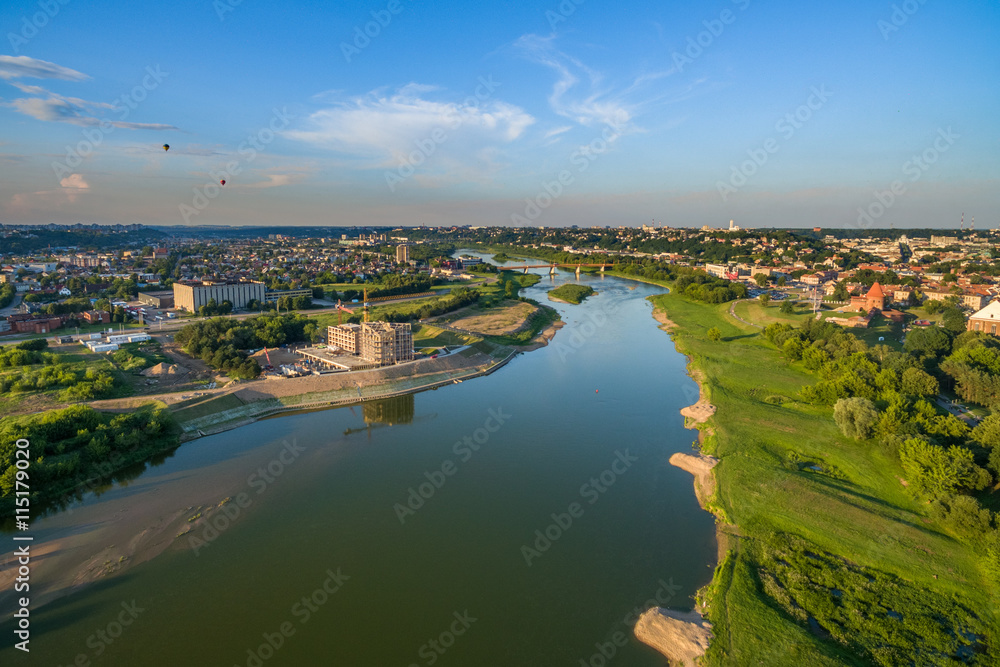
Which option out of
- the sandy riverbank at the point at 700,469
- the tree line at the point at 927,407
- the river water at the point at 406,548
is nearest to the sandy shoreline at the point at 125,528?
the river water at the point at 406,548

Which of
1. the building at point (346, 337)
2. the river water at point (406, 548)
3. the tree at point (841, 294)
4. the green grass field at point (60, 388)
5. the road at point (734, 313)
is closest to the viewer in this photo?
the river water at point (406, 548)

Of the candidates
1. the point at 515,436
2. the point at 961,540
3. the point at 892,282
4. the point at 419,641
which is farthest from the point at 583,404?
the point at 892,282

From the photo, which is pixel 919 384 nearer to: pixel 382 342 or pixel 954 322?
pixel 954 322

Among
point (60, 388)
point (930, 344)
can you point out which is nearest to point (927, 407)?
point (930, 344)

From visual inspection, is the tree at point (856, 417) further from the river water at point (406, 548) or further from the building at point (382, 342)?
the building at point (382, 342)

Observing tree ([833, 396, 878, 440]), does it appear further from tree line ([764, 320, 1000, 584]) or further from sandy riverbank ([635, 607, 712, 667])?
sandy riverbank ([635, 607, 712, 667])

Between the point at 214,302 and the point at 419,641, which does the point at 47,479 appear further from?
the point at 214,302

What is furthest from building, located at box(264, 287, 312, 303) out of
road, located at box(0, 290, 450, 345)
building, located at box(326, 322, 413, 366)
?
building, located at box(326, 322, 413, 366)
